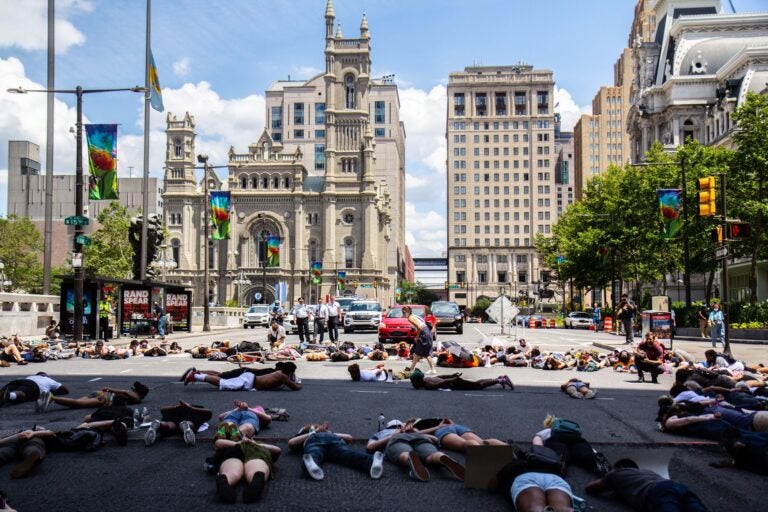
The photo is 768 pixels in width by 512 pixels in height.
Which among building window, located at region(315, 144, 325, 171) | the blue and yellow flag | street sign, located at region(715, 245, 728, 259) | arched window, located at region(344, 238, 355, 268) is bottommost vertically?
street sign, located at region(715, 245, 728, 259)

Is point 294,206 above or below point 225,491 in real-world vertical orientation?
above

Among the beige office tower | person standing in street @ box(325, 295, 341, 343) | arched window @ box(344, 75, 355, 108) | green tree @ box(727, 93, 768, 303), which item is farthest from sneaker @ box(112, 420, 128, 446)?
the beige office tower

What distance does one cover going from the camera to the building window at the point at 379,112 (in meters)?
164

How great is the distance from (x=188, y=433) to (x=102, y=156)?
20046 millimetres

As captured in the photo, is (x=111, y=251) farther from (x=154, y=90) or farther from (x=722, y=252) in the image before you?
(x=722, y=252)

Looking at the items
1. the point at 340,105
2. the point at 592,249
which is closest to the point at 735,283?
the point at 592,249

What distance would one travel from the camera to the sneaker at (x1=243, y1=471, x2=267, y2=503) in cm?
596

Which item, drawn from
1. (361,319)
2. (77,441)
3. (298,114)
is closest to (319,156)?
(298,114)

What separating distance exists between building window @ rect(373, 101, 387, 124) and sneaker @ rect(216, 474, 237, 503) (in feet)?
528

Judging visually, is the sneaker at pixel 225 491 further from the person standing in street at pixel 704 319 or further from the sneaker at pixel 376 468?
the person standing in street at pixel 704 319

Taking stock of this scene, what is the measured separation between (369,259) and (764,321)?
258 feet

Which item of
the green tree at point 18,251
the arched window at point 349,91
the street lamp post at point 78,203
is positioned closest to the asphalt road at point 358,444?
the street lamp post at point 78,203

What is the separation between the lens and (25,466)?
6.74 m

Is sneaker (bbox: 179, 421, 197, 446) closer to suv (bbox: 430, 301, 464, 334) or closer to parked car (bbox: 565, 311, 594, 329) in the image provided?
suv (bbox: 430, 301, 464, 334)
